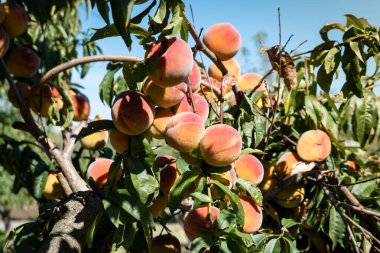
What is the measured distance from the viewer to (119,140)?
2.95 ft

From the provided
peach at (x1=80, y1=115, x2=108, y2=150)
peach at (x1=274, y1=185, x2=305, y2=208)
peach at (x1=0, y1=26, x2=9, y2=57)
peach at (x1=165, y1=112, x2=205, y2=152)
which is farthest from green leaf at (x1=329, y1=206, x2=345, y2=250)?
peach at (x1=0, y1=26, x2=9, y2=57)

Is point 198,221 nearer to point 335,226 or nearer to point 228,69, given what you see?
point 335,226

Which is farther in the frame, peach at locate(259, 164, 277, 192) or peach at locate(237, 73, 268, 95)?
peach at locate(237, 73, 268, 95)

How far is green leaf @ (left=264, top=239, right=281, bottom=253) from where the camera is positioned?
935 mm

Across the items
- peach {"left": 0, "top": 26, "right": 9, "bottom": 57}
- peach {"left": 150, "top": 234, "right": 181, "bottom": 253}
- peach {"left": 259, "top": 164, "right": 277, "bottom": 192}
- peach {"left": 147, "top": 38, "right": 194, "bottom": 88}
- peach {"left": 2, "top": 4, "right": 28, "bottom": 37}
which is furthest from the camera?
peach {"left": 2, "top": 4, "right": 28, "bottom": 37}

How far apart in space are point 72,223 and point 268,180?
69cm

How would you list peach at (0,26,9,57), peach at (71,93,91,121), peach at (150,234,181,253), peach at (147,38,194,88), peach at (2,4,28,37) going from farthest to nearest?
peach at (71,93,91,121)
peach at (2,4,28,37)
peach at (0,26,9,57)
peach at (150,234,181,253)
peach at (147,38,194,88)

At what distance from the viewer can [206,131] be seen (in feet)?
2.89

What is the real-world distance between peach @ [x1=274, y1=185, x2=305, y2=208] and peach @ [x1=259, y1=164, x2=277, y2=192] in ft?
0.15

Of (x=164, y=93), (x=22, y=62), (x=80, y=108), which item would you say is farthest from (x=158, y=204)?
(x=22, y=62)

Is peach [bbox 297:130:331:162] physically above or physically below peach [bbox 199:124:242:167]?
below

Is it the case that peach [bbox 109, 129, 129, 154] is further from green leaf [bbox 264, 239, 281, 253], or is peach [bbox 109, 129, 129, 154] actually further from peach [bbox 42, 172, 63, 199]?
peach [bbox 42, 172, 63, 199]

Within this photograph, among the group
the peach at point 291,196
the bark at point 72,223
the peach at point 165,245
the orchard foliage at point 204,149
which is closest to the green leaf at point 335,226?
the orchard foliage at point 204,149

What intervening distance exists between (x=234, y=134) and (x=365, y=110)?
2.16 feet
